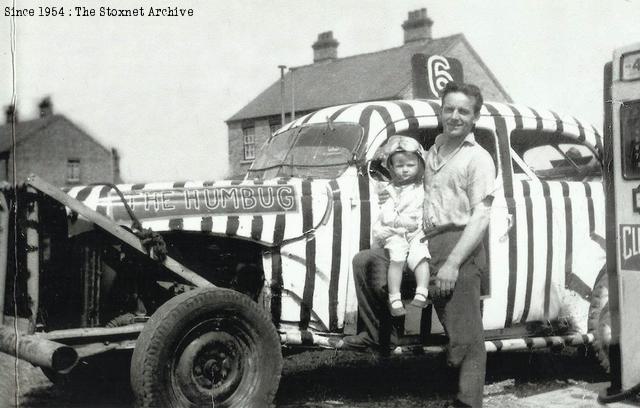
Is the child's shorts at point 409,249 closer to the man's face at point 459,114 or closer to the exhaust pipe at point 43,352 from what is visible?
the man's face at point 459,114

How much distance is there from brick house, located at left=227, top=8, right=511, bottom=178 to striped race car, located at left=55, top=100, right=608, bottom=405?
20.6 metres

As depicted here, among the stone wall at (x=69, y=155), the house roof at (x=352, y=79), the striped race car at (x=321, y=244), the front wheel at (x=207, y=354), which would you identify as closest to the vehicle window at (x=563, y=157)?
the striped race car at (x=321, y=244)

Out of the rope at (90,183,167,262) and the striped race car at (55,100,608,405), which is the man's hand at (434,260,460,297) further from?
the rope at (90,183,167,262)

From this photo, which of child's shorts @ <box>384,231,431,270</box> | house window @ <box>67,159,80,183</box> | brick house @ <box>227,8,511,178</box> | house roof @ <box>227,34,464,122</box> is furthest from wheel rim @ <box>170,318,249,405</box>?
house window @ <box>67,159,80,183</box>

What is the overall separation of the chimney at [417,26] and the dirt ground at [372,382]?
2332 cm

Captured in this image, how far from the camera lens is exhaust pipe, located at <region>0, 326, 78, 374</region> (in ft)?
12.9

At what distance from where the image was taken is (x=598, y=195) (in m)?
5.79

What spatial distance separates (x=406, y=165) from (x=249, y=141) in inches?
1050

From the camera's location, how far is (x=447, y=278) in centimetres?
404

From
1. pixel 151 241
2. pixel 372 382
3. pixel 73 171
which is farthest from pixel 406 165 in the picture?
pixel 73 171

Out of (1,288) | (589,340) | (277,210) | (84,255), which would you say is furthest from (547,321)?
(1,288)

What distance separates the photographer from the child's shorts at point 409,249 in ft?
14.2

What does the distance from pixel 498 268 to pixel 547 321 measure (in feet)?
2.35

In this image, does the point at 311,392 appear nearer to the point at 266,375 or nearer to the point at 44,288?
the point at 266,375
